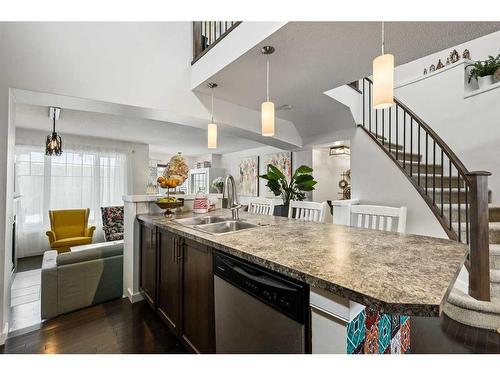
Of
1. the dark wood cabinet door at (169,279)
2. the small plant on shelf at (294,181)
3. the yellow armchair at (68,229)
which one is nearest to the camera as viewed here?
the dark wood cabinet door at (169,279)

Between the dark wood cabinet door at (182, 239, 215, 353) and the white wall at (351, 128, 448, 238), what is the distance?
2544mm

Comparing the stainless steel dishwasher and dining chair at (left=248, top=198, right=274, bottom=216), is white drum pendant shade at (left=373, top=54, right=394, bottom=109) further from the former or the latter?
dining chair at (left=248, top=198, right=274, bottom=216)

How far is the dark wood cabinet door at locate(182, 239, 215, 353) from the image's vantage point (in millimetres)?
1408

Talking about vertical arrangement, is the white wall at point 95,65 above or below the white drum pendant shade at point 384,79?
above

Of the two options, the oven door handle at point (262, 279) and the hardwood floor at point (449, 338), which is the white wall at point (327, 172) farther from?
the oven door handle at point (262, 279)

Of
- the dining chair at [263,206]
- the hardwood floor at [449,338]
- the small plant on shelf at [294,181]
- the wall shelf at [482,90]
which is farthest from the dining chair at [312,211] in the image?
the wall shelf at [482,90]

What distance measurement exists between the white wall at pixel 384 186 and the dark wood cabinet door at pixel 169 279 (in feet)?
8.66

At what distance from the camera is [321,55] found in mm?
2027

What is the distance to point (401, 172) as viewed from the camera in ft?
9.70

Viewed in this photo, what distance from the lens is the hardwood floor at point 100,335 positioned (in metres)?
1.79

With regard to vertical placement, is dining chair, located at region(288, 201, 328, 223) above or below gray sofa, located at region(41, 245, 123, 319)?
above

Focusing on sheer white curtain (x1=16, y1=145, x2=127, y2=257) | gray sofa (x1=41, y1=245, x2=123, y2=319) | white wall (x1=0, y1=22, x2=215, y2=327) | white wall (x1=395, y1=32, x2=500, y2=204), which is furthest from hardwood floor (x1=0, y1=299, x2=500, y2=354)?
sheer white curtain (x1=16, y1=145, x2=127, y2=257)
